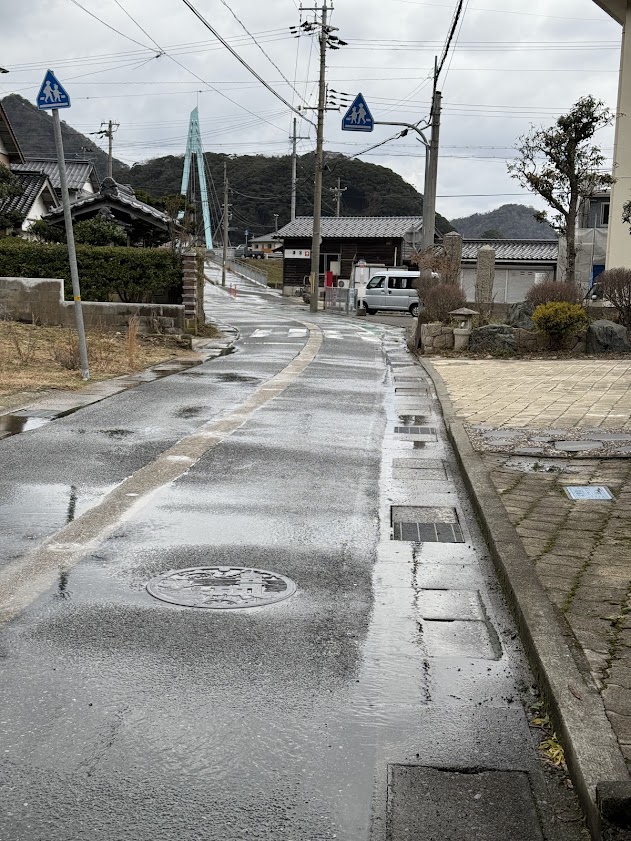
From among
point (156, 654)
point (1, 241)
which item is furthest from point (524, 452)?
point (1, 241)

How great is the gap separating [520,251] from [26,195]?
2567cm

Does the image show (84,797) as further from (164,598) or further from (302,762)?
(164,598)

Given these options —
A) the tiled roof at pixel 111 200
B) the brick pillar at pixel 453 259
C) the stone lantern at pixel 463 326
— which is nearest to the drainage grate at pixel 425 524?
the stone lantern at pixel 463 326

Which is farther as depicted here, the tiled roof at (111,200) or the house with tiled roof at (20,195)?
the house with tiled roof at (20,195)

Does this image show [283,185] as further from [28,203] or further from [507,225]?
[28,203]

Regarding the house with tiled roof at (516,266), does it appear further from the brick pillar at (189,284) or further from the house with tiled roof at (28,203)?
the brick pillar at (189,284)

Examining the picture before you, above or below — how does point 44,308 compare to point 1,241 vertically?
below

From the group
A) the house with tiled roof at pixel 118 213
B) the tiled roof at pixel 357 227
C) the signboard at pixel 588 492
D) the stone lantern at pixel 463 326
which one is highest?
the tiled roof at pixel 357 227

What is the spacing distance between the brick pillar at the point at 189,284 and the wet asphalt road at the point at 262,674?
1532 cm

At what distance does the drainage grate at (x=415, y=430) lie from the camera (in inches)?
423

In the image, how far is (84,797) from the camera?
293 cm

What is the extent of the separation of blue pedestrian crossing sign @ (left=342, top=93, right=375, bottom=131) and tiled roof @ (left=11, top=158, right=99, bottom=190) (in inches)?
792

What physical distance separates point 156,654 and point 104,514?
2.60 metres

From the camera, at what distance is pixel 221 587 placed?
5043 millimetres
